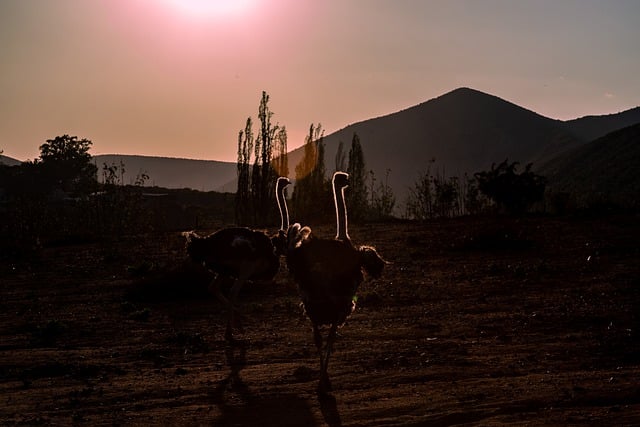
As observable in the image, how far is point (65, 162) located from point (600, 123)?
3900 inches

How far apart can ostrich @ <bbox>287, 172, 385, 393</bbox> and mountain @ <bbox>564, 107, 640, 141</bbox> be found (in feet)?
397

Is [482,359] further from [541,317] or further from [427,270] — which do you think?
[427,270]

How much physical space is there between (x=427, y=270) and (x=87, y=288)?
21.3 feet

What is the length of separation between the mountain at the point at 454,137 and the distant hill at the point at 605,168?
43.7 meters

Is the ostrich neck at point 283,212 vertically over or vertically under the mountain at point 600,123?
under

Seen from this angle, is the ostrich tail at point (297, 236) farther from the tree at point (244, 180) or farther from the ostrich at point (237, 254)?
the tree at point (244, 180)

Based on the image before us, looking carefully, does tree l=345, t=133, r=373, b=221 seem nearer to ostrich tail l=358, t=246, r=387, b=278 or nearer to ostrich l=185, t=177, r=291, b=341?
ostrich l=185, t=177, r=291, b=341

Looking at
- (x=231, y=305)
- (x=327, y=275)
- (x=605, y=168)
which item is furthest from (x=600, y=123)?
(x=327, y=275)

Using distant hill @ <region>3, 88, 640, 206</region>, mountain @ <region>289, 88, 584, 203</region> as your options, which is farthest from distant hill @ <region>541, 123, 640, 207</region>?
distant hill @ <region>3, 88, 640, 206</region>

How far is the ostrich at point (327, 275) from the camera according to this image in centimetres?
750

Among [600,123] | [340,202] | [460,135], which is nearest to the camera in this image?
[340,202]

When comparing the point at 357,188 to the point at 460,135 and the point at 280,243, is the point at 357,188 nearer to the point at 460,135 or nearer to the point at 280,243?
the point at 280,243

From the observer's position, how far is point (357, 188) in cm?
3331

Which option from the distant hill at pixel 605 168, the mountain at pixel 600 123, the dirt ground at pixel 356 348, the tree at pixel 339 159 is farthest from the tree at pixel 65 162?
the mountain at pixel 600 123
